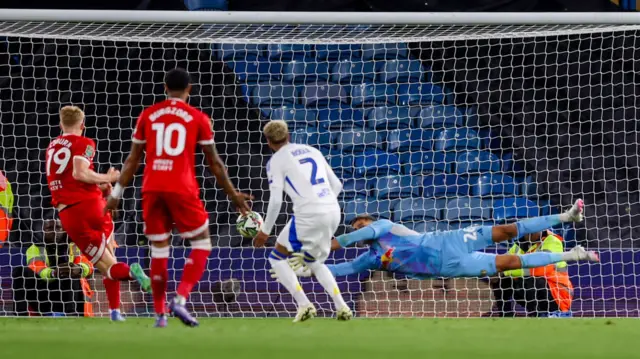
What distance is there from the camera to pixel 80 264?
9859mm

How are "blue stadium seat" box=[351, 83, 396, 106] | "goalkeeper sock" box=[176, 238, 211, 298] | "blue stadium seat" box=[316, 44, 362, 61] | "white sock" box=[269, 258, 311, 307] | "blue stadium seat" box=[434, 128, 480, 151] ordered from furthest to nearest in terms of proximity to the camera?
1. "blue stadium seat" box=[316, 44, 362, 61]
2. "blue stadium seat" box=[351, 83, 396, 106]
3. "blue stadium seat" box=[434, 128, 480, 151]
4. "white sock" box=[269, 258, 311, 307]
5. "goalkeeper sock" box=[176, 238, 211, 298]

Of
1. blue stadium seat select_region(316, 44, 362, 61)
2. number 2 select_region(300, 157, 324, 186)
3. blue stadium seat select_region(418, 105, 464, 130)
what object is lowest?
number 2 select_region(300, 157, 324, 186)

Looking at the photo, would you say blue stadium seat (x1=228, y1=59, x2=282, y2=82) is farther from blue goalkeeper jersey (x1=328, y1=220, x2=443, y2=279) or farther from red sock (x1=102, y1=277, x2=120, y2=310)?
red sock (x1=102, y1=277, x2=120, y2=310)

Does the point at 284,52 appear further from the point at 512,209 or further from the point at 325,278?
the point at 325,278

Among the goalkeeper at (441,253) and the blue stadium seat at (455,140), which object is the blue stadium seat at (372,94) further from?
the goalkeeper at (441,253)

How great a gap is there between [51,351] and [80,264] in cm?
459

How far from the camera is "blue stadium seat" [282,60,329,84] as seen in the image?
1278 cm

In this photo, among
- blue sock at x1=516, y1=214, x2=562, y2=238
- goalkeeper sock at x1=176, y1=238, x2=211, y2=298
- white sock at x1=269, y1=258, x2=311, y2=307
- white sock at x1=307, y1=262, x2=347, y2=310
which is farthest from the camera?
blue sock at x1=516, y1=214, x2=562, y2=238

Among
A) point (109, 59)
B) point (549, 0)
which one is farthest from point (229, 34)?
point (549, 0)

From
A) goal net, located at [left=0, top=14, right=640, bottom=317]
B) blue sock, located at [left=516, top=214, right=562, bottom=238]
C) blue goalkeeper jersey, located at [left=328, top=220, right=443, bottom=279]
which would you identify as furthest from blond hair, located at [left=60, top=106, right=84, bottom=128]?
blue sock, located at [left=516, top=214, right=562, bottom=238]

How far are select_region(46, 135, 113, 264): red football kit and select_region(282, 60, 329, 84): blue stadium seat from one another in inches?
203

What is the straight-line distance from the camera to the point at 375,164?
12391 millimetres

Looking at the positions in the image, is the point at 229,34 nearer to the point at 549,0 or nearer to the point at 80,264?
the point at 80,264

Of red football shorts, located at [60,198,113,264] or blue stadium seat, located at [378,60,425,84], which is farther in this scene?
blue stadium seat, located at [378,60,425,84]
